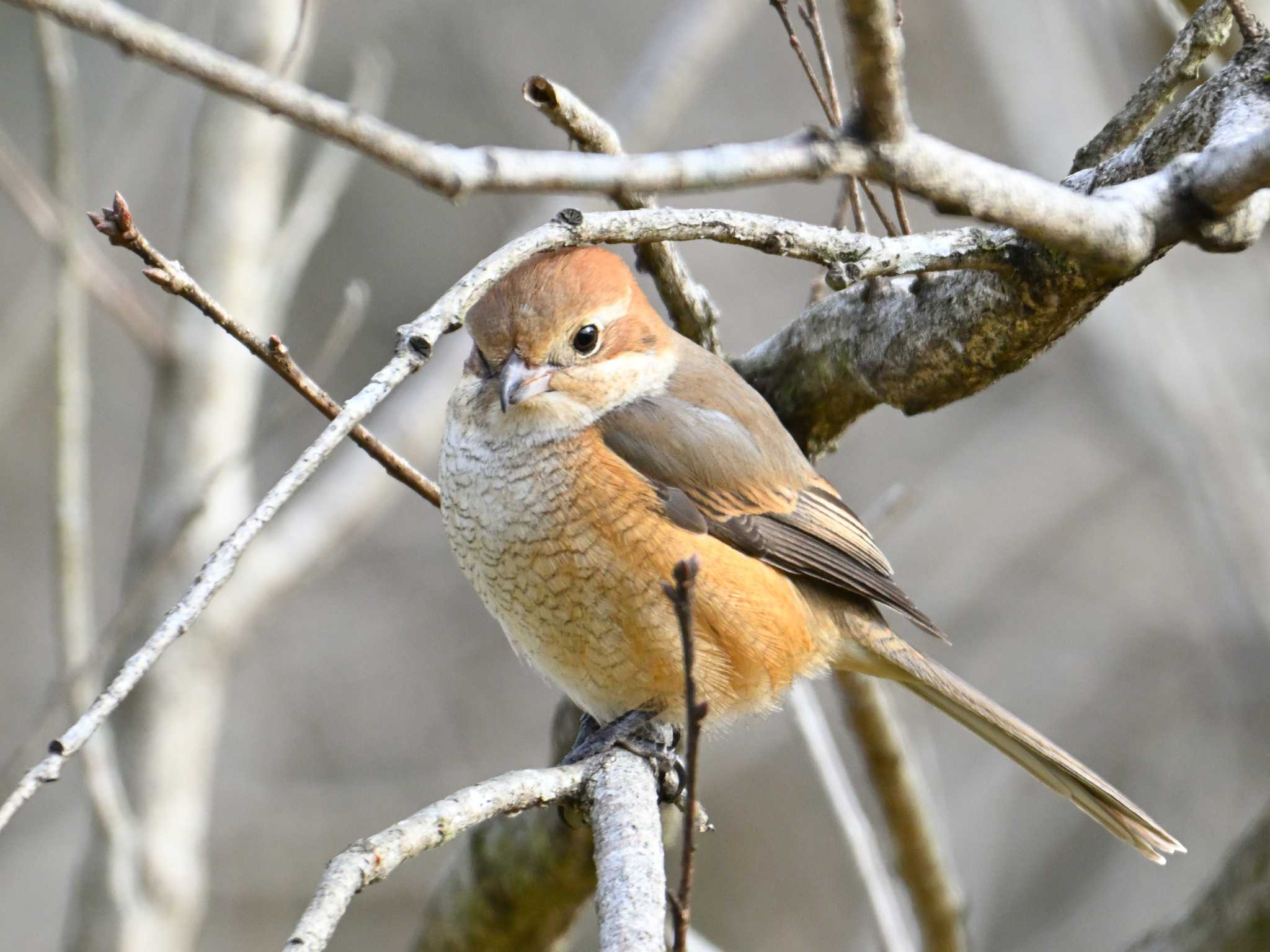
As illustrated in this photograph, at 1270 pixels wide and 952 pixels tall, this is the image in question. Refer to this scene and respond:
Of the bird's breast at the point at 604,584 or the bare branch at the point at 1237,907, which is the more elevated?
the bird's breast at the point at 604,584

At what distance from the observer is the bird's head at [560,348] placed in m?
3.41

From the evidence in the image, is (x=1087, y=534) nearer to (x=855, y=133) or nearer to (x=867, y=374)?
(x=867, y=374)

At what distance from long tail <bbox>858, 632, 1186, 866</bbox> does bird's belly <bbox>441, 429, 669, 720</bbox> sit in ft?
2.67

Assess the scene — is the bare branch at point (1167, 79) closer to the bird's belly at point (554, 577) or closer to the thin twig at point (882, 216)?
the thin twig at point (882, 216)

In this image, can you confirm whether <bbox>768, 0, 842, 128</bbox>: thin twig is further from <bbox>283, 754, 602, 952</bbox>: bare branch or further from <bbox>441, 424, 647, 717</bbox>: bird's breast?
<bbox>283, 754, 602, 952</bbox>: bare branch

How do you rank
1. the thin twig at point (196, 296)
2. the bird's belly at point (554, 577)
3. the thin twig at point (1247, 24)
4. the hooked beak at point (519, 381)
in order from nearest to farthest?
the thin twig at point (196, 296) < the thin twig at point (1247, 24) < the bird's belly at point (554, 577) < the hooked beak at point (519, 381)

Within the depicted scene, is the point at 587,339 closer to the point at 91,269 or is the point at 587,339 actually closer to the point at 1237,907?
the point at 1237,907

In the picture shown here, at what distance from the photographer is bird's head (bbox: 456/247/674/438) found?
3.41m

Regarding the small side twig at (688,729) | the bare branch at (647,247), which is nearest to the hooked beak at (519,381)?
the bare branch at (647,247)

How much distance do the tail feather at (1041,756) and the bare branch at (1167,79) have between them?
1.46m

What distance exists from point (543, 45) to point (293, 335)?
2638 millimetres

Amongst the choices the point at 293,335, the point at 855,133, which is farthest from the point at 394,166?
the point at 293,335

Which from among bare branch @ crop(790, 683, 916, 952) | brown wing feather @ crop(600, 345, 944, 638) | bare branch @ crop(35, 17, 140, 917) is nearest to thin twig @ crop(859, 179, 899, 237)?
brown wing feather @ crop(600, 345, 944, 638)

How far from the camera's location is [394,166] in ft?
4.58
